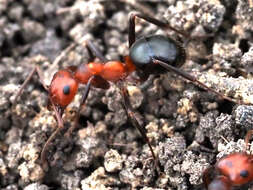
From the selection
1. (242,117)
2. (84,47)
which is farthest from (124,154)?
(84,47)

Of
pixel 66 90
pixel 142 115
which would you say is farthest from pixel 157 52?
pixel 66 90

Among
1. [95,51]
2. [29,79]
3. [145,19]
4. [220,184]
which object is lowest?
[220,184]

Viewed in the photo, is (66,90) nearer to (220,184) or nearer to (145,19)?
(145,19)

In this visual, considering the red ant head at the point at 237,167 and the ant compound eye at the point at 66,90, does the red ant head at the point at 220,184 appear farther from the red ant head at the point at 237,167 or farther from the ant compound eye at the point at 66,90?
the ant compound eye at the point at 66,90

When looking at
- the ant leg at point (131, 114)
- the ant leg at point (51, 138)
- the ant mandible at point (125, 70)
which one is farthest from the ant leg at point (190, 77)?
the ant leg at point (51, 138)

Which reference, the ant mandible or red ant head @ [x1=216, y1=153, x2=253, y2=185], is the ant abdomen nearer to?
the ant mandible

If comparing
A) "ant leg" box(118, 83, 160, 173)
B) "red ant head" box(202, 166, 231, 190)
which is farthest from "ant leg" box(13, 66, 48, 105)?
"red ant head" box(202, 166, 231, 190)
